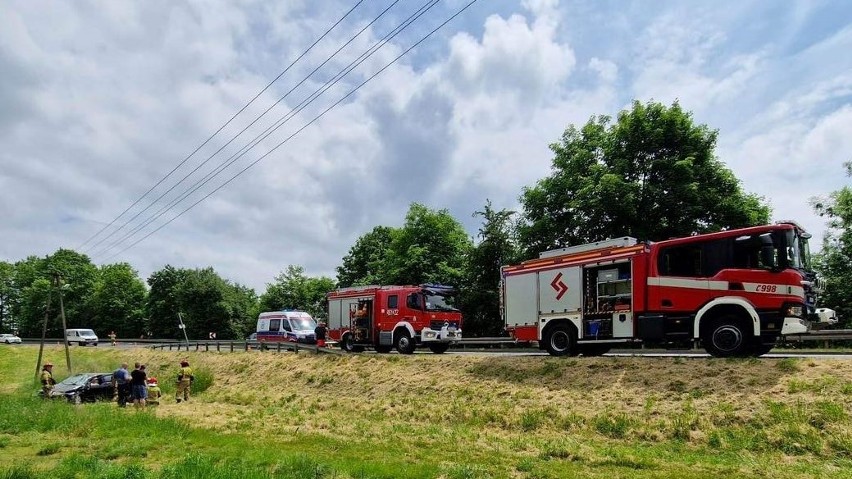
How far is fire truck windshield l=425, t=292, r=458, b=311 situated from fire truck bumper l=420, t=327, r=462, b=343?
3.06ft

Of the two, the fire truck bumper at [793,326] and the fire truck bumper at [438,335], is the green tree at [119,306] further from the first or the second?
the fire truck bumper at [793,326]

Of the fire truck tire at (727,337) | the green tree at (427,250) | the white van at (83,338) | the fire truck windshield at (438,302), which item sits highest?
the green tree at (427,250)

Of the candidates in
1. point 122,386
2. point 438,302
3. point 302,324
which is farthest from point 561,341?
point 302,324

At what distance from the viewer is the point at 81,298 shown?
98.9 meters

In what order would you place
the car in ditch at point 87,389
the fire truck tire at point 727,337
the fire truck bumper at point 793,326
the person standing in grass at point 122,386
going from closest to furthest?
1. the fire truck bumper at point 793,326
2. the fire truck tire at point 727,337
3. the person standing in grass at point 122,386
4. the car in ditch at point 87,389

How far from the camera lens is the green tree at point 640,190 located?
30.3 m

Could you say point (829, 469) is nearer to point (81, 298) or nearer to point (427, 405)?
point (427, 405)

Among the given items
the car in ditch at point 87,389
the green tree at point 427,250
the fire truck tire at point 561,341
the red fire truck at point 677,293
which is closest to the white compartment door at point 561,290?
the red fire truck at point 677,293

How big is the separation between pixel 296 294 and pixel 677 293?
71.9m

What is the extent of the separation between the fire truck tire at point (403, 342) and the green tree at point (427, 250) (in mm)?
20367

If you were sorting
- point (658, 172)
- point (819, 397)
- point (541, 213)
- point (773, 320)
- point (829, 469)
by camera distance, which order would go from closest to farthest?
point (829, 469) → point (819, 397) → point (773, 320) → point (658, 172) → point (541, 213)

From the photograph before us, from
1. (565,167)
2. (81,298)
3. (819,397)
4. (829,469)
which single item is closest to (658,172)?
(565,167)

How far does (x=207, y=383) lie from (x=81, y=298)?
8455cm

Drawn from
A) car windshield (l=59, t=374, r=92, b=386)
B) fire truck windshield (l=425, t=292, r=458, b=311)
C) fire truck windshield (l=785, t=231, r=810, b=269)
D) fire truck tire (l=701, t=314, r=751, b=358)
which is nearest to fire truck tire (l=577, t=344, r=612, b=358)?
fire truck tire (l=701, t=314, r=751, b=358)
